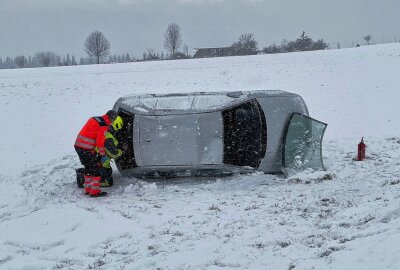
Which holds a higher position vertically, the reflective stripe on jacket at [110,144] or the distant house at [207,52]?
the distant house at [207,52]

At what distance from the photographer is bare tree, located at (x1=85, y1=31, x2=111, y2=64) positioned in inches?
3088

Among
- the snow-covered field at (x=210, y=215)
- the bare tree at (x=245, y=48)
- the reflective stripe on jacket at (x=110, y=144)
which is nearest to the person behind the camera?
the snow-covered field at (x=210, y=215)

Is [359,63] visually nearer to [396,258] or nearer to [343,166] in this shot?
[343,166]

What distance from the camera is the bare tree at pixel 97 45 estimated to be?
78438 mm

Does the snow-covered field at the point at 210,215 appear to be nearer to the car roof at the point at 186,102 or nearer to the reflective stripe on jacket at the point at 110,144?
the reflective stripe on jacket at the point at 110,144

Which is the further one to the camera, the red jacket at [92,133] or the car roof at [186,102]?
the car roof at [186,102]

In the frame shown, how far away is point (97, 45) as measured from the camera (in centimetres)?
7931

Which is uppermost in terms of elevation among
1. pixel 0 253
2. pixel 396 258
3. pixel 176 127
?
pixel 176 127

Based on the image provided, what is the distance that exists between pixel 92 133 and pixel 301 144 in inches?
145

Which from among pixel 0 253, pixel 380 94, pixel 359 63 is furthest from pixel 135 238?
pixel 359 63

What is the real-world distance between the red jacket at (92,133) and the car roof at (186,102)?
0.74 m

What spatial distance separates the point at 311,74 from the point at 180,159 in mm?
16360

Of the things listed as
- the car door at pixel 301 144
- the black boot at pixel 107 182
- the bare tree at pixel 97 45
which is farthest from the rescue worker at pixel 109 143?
the bare tree at pixel 97 45

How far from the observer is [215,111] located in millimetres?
7926
